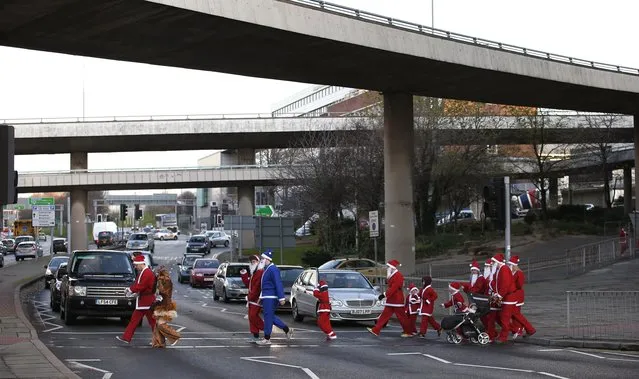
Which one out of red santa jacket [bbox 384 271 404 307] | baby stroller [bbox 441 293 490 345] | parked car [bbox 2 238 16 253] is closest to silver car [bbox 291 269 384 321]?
red santa jacket [bbox 384 271 404 307]

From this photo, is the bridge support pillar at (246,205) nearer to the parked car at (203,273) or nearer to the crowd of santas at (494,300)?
the parked car at (203,273)

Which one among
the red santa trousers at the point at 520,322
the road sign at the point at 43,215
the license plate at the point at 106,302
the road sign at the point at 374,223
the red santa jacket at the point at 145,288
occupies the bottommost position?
the red santa trousers at the point at 520,322

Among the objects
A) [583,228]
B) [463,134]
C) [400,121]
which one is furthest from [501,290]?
[583,228]

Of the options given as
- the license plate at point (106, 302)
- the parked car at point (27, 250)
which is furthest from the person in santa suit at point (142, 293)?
the parked car at point (27, 250)

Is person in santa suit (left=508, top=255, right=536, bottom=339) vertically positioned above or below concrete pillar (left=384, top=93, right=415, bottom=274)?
below

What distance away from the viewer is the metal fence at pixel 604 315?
65.7 ft

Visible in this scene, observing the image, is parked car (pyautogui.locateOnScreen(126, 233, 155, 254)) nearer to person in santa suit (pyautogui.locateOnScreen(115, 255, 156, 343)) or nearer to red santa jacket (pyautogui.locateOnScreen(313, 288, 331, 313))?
red santa jacket (pyautogui.locateOnScreen(313, 288, 331, 313))

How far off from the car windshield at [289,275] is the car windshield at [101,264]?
821 cm

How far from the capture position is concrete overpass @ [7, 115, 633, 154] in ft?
222

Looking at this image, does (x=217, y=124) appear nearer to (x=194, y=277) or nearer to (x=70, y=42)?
(x=194, y=277)

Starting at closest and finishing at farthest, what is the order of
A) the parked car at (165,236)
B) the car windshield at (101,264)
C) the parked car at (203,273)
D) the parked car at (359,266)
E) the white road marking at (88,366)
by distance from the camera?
the white road marking at (88,366), the car windshield at (101,264), the parked car at (359,266), the parked car at (203,273), the parked car at (165,236)

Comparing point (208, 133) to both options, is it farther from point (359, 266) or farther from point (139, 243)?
point (359, 266)

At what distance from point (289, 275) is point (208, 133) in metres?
44.9

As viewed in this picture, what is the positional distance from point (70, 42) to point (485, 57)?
17710mm
